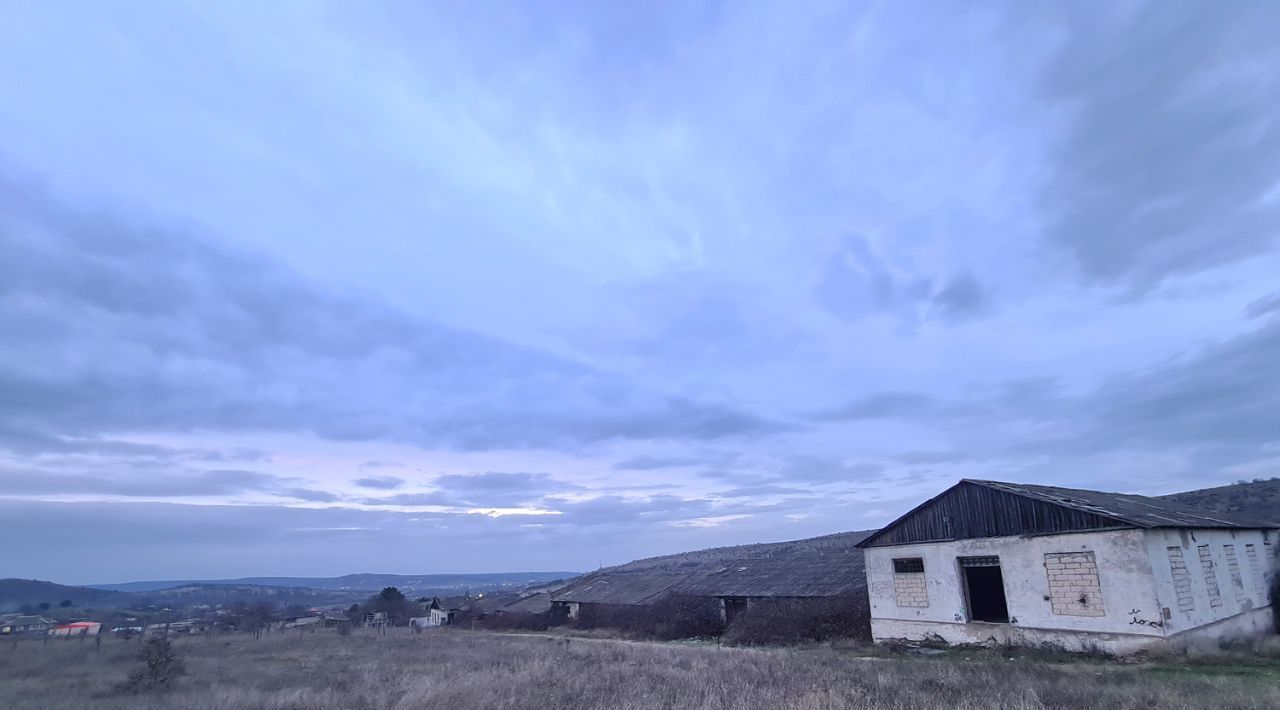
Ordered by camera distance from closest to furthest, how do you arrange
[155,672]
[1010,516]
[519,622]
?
[155,672] → [1010,516] → [519,622]

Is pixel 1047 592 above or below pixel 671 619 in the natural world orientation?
above

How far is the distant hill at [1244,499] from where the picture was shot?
137 feet

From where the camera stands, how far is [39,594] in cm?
14700

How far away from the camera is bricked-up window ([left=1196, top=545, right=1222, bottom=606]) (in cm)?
2006

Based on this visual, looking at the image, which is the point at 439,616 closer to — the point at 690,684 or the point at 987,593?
the point at 987,593

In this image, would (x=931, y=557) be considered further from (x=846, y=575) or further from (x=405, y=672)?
(x=405, y=672)

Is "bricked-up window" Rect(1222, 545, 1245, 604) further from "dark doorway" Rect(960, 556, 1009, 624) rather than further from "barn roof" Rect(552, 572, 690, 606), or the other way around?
"barn roof" Rect(552, 572, 690, 606)

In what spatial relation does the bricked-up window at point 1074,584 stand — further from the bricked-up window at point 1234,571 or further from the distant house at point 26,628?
the distant house at point 26,628

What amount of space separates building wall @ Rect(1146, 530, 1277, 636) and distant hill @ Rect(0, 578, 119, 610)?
179m

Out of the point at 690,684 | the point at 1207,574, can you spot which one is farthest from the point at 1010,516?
the point at 690,684

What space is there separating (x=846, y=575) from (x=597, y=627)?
19.0 metres

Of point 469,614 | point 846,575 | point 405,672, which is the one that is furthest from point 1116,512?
point 469,614

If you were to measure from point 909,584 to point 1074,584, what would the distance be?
18.0 feet

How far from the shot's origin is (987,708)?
399 inches
